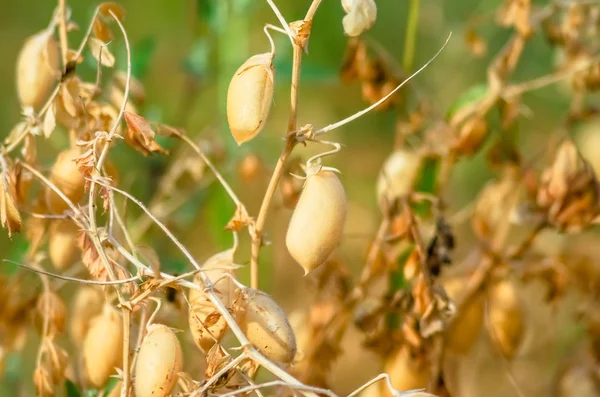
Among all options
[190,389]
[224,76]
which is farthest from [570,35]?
[190,389]

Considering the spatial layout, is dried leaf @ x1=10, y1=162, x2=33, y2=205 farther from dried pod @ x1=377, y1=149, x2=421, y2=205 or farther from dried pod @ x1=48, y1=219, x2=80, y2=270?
dried pod @ x1=377, y1=149, x2=421, y2=205

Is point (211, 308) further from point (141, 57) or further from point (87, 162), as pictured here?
point (141, 57)

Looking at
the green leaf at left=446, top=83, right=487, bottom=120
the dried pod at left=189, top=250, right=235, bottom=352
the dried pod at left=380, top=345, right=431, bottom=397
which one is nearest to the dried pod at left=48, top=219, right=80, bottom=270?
the dried pod at left=189, top=250, right=235, bottom=352

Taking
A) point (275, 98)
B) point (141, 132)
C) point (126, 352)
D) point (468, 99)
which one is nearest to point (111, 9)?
point (141, 132)

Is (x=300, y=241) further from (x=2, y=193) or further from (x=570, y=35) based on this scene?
(x=570, y=35)

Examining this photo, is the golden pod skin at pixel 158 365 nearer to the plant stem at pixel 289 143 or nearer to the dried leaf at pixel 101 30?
the plant stem at pixel 289 143

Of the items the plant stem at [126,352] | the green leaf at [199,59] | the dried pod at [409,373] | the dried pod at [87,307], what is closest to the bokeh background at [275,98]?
the green leaf at [199,59]
